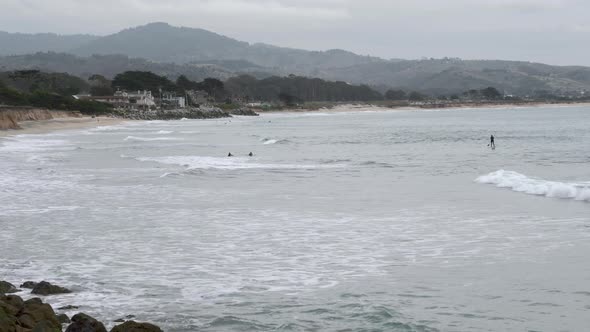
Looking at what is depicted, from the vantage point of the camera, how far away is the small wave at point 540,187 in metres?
19.8

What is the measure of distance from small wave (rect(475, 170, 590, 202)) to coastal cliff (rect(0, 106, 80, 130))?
153 feet

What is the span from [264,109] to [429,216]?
159165 millimetres

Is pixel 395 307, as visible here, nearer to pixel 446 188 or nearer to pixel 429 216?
pixel 429 216

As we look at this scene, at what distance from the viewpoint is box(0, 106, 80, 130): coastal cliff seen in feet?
201

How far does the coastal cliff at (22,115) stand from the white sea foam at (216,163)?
3012 cm

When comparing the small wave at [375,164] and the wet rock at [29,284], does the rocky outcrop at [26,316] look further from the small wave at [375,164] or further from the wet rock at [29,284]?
the small wave at [375,164]

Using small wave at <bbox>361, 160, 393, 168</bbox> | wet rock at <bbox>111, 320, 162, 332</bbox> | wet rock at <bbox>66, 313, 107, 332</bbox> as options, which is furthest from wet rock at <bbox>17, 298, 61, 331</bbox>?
small wave at <bbox>361, 160, 393, 168</bbox>

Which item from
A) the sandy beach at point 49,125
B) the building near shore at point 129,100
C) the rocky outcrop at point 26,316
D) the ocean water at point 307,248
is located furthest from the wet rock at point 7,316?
the building near shore at point 129,100

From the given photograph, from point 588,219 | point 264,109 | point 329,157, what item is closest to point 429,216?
point 588,219

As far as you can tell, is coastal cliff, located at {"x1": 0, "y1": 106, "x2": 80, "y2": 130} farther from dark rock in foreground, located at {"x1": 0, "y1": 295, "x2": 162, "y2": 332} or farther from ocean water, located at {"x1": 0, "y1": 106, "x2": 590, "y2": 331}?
dark rock in foreground, located at {"x1": 0, "y1": 295, "x2": 162, "y2": 332}

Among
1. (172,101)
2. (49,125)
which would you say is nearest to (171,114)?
(172,101)

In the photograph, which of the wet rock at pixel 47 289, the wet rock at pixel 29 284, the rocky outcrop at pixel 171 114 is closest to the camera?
the wet rock at pixel 47 289

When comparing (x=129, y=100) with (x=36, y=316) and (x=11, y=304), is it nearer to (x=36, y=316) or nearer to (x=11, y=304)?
(x=11, y=304)

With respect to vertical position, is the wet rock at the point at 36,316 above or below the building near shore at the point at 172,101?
below
